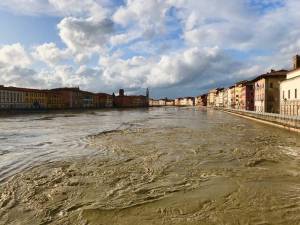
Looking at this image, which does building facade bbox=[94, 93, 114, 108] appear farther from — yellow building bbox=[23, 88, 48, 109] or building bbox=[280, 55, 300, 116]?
building bbox=[280, 55, 300, 116]

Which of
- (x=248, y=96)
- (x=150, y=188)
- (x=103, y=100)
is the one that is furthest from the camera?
(x=103, y=100)

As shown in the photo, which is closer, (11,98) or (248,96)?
(248,96)

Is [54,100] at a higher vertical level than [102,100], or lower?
lower

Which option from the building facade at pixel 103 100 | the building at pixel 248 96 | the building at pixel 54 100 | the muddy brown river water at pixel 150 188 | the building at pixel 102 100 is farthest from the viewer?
the building facade at pixel 103 100

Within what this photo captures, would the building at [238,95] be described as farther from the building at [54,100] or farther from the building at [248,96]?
the building at [54,100]

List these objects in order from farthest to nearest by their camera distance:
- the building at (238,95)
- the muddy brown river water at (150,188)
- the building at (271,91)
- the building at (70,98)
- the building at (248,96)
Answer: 1. the building at (70,98)
2. the building at (238,95)
3. the building at (248,96)
4. the building at (271,91)
5. the muddy brown river water at (150,188)

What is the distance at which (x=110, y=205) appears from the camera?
27.0ft

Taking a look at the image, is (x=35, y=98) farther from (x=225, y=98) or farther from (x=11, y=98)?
(x=225, y=98)

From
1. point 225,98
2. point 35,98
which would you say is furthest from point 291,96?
point 225,98

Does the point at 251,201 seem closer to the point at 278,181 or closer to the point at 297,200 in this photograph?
the point at 297,200

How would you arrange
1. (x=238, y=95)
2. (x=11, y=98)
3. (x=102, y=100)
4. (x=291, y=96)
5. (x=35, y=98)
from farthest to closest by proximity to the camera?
(x=102, y=100) < (x=238, y=95) < (x=35, y=98) < (x=11, y=98) < (x=291, y=96)

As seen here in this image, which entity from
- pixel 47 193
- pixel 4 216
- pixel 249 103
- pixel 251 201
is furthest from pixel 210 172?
pixel 249 103

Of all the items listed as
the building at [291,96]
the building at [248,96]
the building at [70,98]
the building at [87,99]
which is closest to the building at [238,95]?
the building at [248,96]

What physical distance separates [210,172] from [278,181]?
230 centimetres
